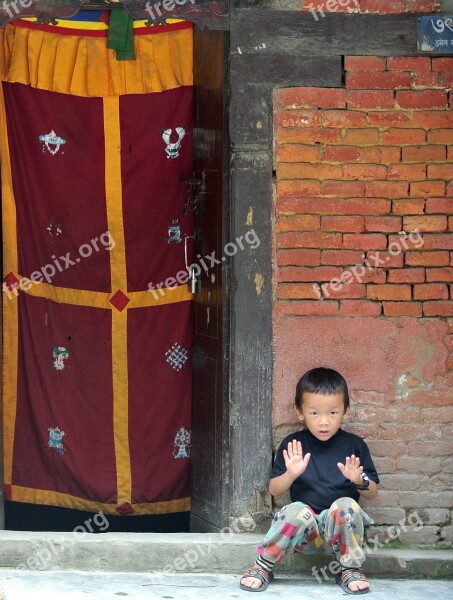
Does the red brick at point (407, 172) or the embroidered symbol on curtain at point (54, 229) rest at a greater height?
the red brick at point (407, 172)

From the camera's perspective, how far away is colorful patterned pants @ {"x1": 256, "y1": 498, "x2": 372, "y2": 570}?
5066mm

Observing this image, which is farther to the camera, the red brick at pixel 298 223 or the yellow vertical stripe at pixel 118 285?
the yellow vertical stripe at pixel 118 285

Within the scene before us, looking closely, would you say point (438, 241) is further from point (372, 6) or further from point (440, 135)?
point (372, 6)

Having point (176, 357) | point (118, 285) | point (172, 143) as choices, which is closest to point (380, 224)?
point (172, 143)

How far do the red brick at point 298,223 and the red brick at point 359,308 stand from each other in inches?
16.5

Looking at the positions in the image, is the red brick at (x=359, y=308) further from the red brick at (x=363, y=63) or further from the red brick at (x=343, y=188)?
the red brick at (x=363, y=63)

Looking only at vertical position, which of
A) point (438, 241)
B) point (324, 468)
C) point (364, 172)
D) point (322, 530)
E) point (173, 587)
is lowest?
point (173, 587)

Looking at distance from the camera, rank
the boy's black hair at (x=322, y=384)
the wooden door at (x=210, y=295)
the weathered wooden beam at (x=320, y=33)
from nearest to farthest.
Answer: the boy's black hair at (x=322, y=384)
the weathered wooden beam at (x=320, y=33)
the wooden door at (x=210, y=295)

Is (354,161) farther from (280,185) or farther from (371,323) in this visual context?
(371,323)

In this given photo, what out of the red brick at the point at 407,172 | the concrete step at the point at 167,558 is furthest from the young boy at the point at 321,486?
the red brick at the point at 407,172

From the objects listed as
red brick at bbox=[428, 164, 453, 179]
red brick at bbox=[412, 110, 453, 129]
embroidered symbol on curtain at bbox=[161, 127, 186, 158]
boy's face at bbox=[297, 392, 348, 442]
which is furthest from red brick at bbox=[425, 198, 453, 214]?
embroidered symbol on curtain at bbox=[161, 127, 186, 158]

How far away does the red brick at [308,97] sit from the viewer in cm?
541

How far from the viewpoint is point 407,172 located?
5484 millimetres

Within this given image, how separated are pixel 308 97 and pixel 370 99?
→ 0.32m
